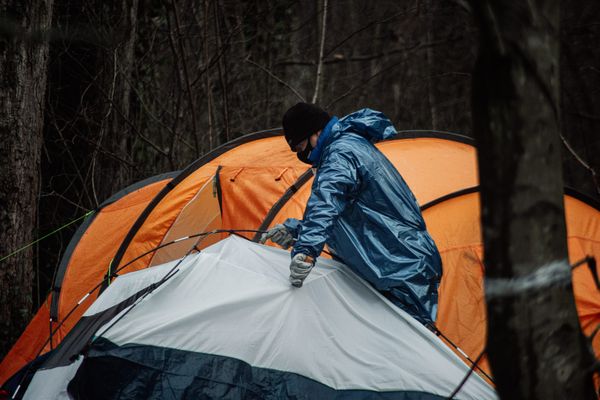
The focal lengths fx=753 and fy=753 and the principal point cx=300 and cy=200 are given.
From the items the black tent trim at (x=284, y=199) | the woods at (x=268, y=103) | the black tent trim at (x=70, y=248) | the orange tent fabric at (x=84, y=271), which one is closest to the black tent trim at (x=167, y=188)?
the orange tent fabric at (x=84, y=271)

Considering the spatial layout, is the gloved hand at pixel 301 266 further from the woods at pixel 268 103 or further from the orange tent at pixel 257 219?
the woods at pixel 268 103

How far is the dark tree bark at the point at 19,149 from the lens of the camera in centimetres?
530

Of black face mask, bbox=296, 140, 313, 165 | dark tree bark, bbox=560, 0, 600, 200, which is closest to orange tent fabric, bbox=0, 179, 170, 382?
black face mask, bbox=296, 140, 313, 165

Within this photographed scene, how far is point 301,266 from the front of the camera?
3.60m

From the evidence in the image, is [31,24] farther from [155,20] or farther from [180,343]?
[155,20]

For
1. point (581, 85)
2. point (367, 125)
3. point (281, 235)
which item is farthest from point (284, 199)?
point (581, 85)

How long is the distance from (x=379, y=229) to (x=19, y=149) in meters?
2.91

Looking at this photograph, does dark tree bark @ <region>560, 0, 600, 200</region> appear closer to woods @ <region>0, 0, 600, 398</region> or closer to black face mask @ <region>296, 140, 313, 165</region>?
woods @ <region>0, 0, 600, 398</region>

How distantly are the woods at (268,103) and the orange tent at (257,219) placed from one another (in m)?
0.40

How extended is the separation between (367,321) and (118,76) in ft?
18.0

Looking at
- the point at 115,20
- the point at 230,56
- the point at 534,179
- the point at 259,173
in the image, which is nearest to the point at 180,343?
the point at 259,173

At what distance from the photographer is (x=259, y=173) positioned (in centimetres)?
532

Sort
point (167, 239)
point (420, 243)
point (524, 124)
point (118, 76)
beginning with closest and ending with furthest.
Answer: point (524, 124) < point (420, 243) < point (167, 239) < point (118, 76)

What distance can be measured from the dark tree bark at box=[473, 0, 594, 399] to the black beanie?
2434mm
